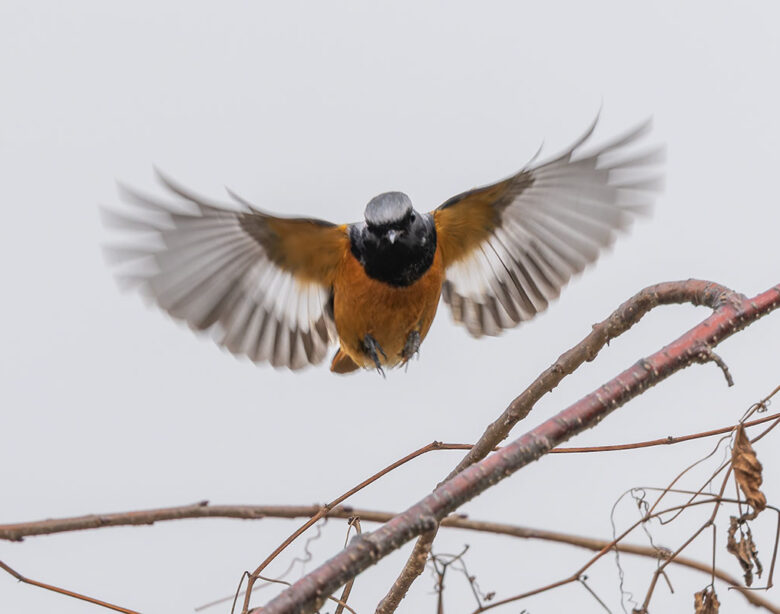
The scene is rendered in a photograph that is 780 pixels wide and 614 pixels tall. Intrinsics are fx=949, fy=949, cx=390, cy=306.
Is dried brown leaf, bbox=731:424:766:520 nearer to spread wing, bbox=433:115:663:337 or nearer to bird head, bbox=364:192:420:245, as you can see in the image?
spread wing, bbox=433:115:663:337

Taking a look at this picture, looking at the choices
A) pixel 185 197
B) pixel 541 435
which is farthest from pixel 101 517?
pixel 541 435

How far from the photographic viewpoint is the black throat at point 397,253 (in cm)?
258

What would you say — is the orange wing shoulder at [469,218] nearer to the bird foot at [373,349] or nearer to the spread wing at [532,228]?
the spread wing at [532,228]

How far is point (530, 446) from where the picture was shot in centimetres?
127

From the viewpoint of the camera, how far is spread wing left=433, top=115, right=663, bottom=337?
255cm

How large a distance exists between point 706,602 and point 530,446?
415 mm

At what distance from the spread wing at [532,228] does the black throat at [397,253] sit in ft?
0.33

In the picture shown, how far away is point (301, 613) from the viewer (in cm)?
113

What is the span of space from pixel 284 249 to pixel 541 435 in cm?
154

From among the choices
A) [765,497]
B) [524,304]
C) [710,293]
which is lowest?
[765,497]

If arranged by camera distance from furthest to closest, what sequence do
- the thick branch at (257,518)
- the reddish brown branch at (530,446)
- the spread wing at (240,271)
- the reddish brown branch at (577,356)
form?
1. the spread wing at (240,271)
2. the thick branch at (257,518)
3. the reddish brown branch at (577,356)
4. the reddish brown branch at (530,446)

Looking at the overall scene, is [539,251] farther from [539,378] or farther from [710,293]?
[710,293]

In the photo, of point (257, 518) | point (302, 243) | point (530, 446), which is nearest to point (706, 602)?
point (530, 446)

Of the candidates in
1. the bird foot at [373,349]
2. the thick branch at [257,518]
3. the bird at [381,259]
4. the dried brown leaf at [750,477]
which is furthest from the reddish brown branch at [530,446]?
the bird foot at [373,349]
